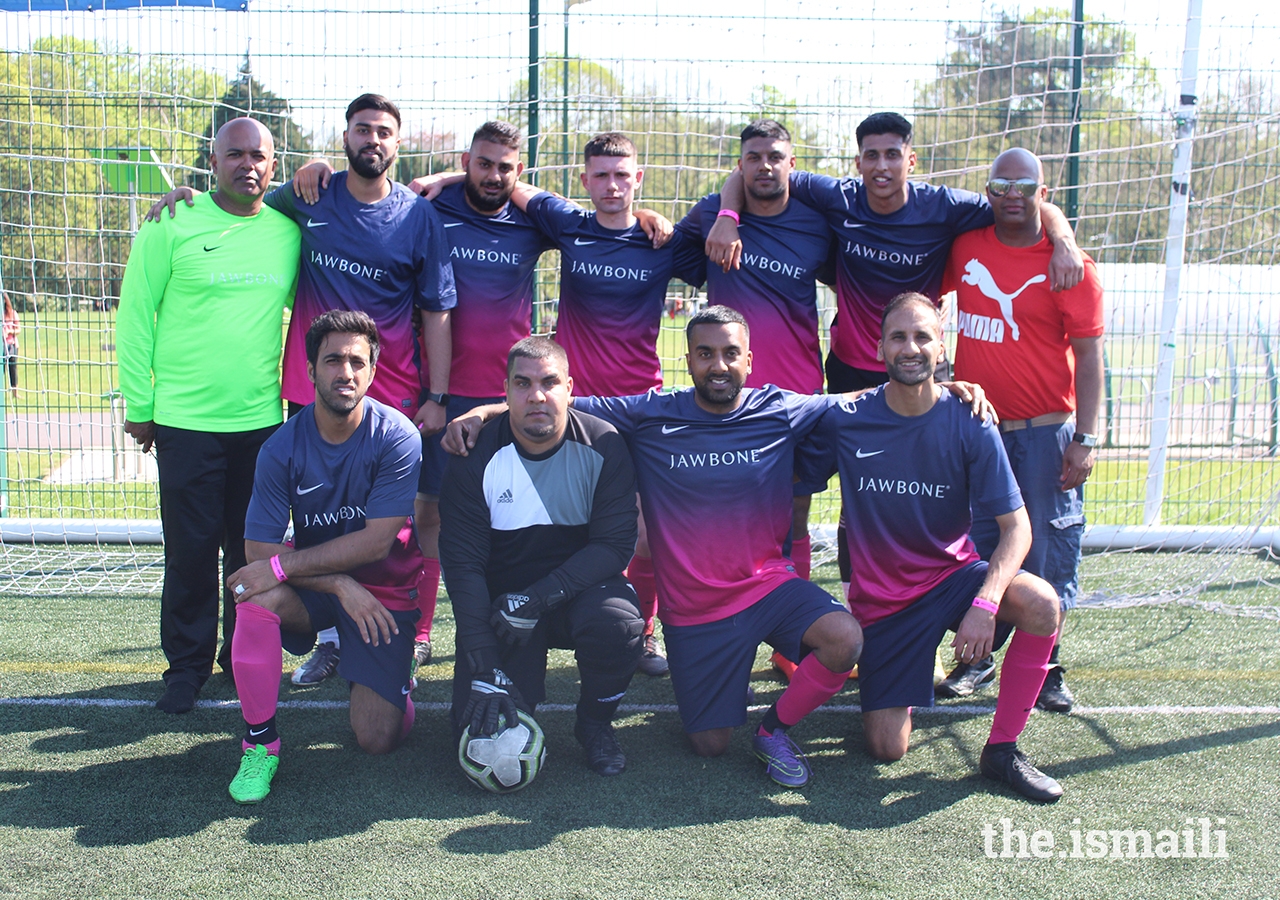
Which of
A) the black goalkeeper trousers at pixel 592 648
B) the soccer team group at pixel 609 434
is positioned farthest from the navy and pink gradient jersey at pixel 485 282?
the black goalkeeper trousers at pixel 592 648

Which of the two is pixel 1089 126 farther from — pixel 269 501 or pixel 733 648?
pixel 269 501

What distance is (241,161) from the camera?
4.21 m

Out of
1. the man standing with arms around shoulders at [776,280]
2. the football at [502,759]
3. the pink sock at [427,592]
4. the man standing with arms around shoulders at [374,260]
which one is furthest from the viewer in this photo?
the pink sock at [427,592]

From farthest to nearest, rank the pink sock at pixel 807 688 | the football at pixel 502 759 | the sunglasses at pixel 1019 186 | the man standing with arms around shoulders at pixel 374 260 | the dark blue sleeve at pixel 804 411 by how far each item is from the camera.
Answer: the man standing with arms around shoulders at pixel 374 260 → the sunglasses at pixel 1019 186 → the dark blue sleeve at pixel 804 411 → the pink sock at pixel 807 688 → the football at pixel 502 759

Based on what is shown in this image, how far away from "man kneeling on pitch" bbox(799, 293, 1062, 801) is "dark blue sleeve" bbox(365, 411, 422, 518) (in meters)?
1.58

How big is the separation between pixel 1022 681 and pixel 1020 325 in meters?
1.51

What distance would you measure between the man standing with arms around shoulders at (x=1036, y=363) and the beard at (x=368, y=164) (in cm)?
250

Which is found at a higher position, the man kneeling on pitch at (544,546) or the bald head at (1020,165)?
the bald head at (1020,165)

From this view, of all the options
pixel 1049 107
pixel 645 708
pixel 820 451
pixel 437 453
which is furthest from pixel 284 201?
pixel 1049 107

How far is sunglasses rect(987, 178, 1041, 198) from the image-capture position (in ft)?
13.4

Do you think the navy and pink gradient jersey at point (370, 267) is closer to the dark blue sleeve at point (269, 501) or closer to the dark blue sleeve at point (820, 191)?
the dark blue sleeve at point (269, 501)

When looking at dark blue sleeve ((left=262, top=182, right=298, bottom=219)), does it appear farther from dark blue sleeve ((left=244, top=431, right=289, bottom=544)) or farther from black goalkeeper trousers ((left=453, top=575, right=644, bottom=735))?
black goalkeeper trousers ((left=453, top=575, right=644, bottom=735))

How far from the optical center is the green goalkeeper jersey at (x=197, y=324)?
420 cm

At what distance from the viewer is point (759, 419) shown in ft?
12.9
